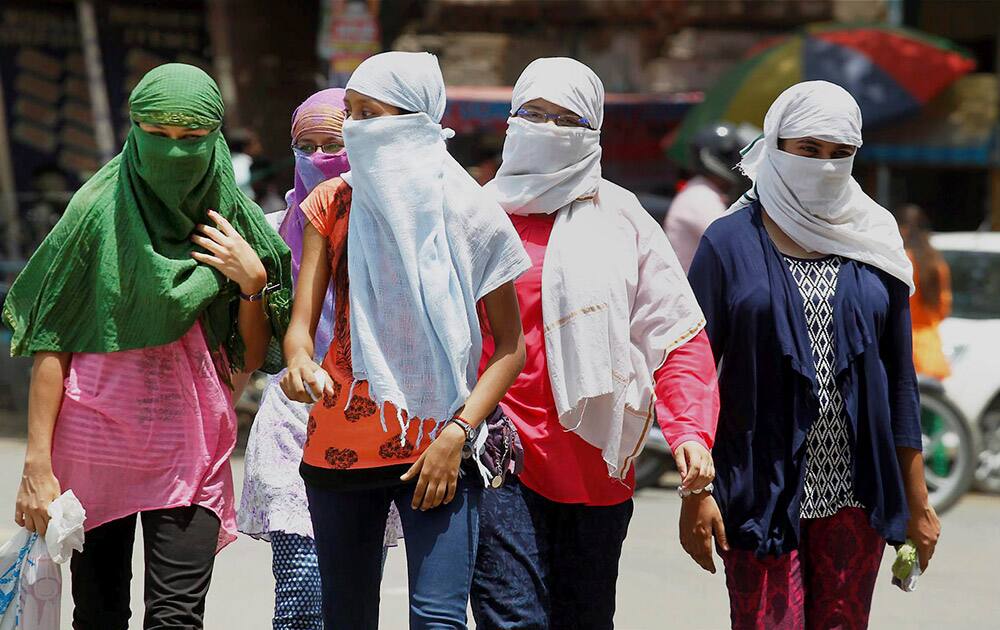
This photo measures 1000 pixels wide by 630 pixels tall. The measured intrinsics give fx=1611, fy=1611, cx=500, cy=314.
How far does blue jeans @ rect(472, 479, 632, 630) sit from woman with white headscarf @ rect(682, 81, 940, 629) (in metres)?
0.22

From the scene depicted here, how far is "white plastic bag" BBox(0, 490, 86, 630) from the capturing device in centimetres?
352

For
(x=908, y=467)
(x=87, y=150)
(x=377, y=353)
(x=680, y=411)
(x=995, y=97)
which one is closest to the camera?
(x=377, y=353)

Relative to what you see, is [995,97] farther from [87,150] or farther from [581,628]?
[581,628]

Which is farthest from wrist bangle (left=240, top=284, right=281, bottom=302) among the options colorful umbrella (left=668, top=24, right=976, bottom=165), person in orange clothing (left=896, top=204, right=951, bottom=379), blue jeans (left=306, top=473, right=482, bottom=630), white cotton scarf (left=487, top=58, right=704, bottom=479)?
colorful umbrella (left=668, top=24, right=976, bottom=165)

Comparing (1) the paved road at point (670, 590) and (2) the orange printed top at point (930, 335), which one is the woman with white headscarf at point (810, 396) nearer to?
(1) the paved road at point (670, 590)

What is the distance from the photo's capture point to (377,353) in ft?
11.0

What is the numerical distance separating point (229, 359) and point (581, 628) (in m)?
1.03

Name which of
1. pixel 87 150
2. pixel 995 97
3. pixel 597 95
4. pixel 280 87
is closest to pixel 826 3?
pixel 995 97

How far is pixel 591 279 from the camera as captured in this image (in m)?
3.70

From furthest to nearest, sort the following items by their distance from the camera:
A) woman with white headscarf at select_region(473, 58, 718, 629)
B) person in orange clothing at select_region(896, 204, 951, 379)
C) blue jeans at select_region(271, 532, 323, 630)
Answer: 1. person in orange clothing at select_region(896, 204, 951, 379)
2. blue jeans at select_region(271, 532, 323, 630)
3. woman with white headscarf at select_region(473, 58, 718, 629)

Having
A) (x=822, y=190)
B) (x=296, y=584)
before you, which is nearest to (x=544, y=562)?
(x=296, y=584)

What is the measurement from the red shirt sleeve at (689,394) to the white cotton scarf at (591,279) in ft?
0.10

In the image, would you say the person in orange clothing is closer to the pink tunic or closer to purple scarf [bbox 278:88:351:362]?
purple scarf [bbox 278:88:351:362]

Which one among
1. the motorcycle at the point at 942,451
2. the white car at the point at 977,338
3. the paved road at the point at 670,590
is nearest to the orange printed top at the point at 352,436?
the paved road at the point at 670,590
